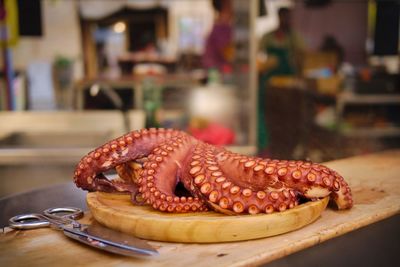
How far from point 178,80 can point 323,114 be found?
164 cm

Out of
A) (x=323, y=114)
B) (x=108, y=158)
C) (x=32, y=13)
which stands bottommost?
(x=323, y=114)

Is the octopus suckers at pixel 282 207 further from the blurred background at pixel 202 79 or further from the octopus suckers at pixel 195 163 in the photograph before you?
the blurred background at pixel 202 79

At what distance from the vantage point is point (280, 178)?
3.36 ft

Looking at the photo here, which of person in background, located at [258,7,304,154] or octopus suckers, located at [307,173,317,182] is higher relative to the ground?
person in background, located at [258,7,304,154]

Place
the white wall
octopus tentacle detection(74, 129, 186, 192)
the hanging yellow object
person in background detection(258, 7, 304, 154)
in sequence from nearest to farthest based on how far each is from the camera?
octopus tentacle detection(74, 129, 186, 192) < the hanging yellow object < person in background detection(258, 7, 304, 154) < the white wall

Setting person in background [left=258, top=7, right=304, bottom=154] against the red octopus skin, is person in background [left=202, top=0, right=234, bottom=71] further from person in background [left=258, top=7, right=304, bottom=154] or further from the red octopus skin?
the red octopus skin

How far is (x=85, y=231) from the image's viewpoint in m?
0.99

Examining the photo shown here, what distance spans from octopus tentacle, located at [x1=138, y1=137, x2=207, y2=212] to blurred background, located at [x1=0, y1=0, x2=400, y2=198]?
3.00 feet

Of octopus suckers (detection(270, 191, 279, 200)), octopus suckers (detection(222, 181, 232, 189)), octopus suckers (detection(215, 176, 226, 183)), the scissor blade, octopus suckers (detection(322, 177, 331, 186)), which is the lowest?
the scissor blade

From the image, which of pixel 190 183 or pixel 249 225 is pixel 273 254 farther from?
pixel 190 183

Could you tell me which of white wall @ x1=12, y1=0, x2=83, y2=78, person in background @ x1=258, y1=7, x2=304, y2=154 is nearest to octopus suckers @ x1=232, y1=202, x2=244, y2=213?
person in background @ x1=258, y1=7, x2=304, y2=154

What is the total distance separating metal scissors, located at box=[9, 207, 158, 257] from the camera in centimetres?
89

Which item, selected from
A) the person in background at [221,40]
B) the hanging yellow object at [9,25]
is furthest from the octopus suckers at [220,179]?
the person in background at [221,40]

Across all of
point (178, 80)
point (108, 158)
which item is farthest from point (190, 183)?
point (178, 80)
